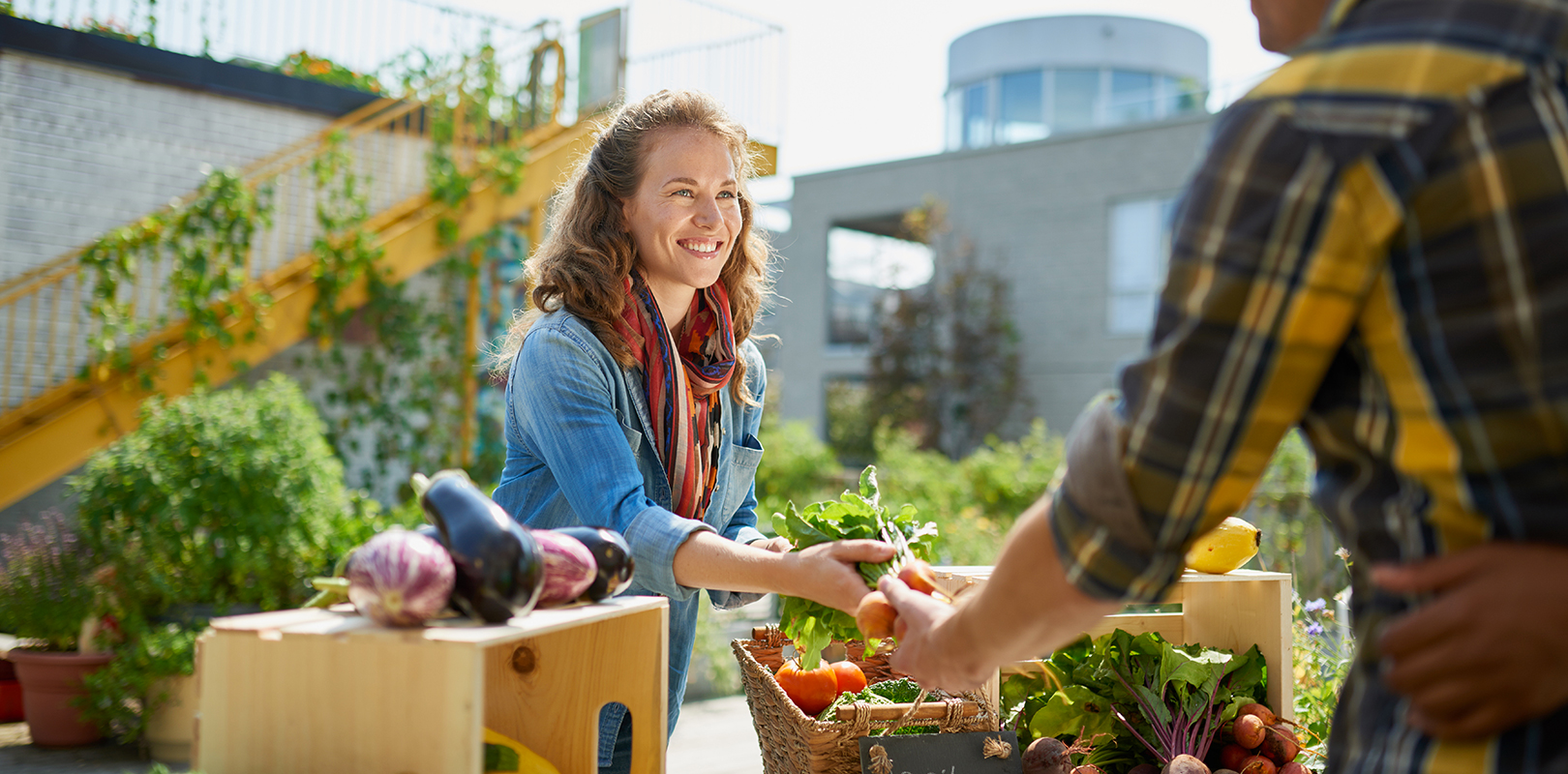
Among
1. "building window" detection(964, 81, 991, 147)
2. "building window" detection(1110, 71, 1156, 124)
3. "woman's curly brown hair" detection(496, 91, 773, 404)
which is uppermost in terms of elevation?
"building window" detection(1110, 71, 1156, 124)

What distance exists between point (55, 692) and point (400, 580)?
4.72 m

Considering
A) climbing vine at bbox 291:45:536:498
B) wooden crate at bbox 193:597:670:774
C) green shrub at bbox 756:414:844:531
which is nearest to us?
wooden crate at bbox 193:597:670:774

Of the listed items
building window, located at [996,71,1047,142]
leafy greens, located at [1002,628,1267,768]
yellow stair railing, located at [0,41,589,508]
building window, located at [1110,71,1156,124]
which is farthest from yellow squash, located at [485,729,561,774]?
building window, located at [1110,71,1156,124]

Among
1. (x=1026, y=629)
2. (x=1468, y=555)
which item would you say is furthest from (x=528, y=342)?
(x=1468, y=555)

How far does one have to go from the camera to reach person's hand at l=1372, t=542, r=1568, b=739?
31.4 inches

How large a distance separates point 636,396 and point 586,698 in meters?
0.65

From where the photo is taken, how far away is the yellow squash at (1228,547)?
2.29m

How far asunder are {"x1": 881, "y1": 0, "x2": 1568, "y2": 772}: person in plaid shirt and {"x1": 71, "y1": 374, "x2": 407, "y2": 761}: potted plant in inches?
189

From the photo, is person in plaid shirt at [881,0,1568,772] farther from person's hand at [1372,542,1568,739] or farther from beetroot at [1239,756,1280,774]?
beetroot at [1239,756,1280,774]

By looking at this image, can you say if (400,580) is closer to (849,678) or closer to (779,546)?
(779,546)

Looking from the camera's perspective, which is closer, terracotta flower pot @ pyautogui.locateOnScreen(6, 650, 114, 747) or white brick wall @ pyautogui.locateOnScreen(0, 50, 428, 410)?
terracotta flower pot @ pyautogui.locateOnScreen(6, 650, 114, 747)

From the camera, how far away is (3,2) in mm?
6969

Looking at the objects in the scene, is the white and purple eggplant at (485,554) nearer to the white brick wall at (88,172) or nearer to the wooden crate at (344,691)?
the wooden crate at (344,691)

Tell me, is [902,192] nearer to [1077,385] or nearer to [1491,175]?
[1077,385]
